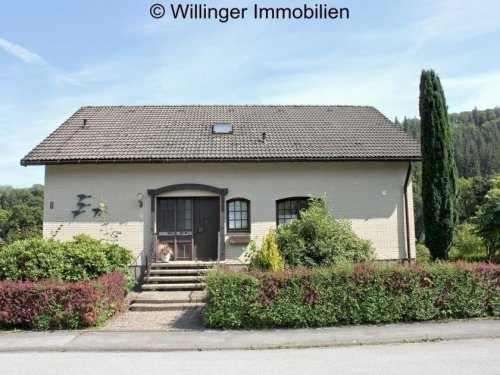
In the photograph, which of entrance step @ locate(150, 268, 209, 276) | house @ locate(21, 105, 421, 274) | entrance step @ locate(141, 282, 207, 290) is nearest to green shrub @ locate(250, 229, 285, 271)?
entrance step @ locate(141, 282, 207, 290)

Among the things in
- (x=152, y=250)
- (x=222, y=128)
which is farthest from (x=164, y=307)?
(x=222, y=128)

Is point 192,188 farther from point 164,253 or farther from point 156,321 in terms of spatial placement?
point 156,321

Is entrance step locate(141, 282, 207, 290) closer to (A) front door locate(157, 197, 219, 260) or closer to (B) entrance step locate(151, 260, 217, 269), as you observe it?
(B) entrance step locate(151, 260, 217, 269)

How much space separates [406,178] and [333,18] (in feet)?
19.0

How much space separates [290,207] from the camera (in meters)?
14.7

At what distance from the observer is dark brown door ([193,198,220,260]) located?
14.4m

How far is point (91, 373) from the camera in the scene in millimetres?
6320

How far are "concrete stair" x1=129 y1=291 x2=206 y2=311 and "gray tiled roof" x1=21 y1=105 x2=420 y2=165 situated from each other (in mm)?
4594

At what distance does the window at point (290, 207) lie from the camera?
1469 cm

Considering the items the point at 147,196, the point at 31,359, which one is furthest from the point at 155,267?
the point at 31,359

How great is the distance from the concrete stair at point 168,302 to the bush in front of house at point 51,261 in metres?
1.13

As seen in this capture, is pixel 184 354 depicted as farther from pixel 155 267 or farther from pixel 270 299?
pixel 155 267

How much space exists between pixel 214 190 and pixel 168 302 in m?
4.43

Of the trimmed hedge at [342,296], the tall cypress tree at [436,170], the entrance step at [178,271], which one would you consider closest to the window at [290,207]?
the entrance step at [178,271]
